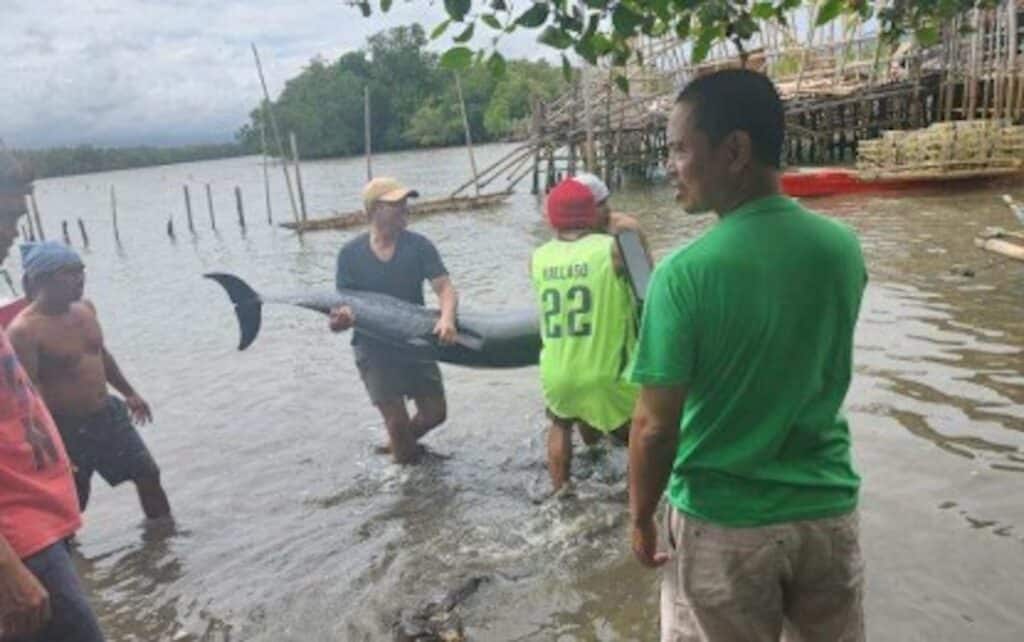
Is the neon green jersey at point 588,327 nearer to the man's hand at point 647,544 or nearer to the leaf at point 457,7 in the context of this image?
the man's hand at point 647,544

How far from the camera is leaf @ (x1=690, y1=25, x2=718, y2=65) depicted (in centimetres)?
285

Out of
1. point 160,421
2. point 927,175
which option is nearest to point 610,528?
point 160,421

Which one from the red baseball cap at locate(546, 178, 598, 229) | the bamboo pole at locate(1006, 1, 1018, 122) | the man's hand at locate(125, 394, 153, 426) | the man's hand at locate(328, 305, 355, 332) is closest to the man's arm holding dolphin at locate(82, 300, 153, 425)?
the man's hand at locate(125, 394, 153, 426)

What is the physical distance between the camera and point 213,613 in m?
4.91

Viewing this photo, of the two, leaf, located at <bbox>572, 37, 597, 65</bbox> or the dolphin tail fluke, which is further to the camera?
the dolphin tail fluke

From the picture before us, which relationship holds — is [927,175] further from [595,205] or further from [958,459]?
[595,205]

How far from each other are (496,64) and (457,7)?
0.33 metres

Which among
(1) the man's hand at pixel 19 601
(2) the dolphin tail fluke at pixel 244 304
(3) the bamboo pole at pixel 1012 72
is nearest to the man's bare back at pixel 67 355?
(2) the dolphin tail fluke at pixel 244 304

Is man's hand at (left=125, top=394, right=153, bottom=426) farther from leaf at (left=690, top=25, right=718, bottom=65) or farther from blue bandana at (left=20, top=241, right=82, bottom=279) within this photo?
leaf at (left=690, top=25, right=718, bottom=65)

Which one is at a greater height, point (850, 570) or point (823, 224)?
point (823, 224)

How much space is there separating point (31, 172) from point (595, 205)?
8.75ft

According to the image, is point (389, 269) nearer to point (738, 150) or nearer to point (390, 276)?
point (390, 276)

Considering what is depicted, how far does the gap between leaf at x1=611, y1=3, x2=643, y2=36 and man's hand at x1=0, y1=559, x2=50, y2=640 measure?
2116 mm

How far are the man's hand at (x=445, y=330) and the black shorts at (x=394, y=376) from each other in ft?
1.62
